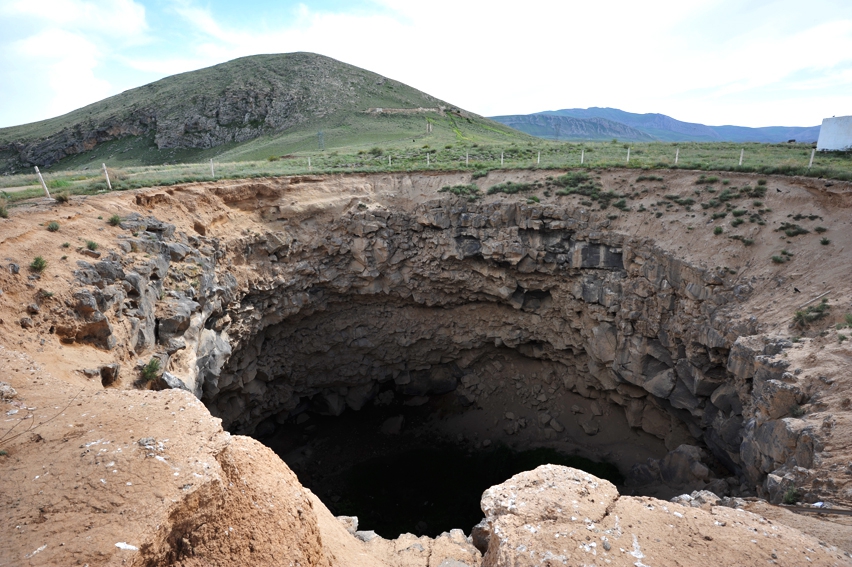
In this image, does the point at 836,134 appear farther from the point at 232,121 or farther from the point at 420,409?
the point at 232,121

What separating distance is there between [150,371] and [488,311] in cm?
1523

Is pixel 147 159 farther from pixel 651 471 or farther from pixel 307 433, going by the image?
pixel 651 471

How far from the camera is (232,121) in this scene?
52.4m

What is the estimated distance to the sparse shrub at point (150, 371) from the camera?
11.9 metres

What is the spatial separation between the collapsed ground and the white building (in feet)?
33.8

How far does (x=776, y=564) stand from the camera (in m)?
6.12

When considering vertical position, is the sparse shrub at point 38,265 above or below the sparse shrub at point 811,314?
above

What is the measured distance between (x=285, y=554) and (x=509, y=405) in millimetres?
18296

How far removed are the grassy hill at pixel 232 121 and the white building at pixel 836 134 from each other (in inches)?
1085

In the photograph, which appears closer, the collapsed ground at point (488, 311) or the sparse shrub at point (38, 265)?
the collapsed ground at point (488, 311)

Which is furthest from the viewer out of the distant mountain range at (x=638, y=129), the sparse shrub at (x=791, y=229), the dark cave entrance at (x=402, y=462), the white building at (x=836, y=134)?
the distant mountain range at (x=638, y=129)

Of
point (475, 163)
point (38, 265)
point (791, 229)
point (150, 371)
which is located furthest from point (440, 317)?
point (38, 265)

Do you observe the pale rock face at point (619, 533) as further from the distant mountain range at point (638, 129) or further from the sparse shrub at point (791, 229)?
the distant mountain range at point (638, 129)

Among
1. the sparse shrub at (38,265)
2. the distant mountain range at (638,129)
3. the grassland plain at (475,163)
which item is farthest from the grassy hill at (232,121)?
the distant mountain range at (638,129)
